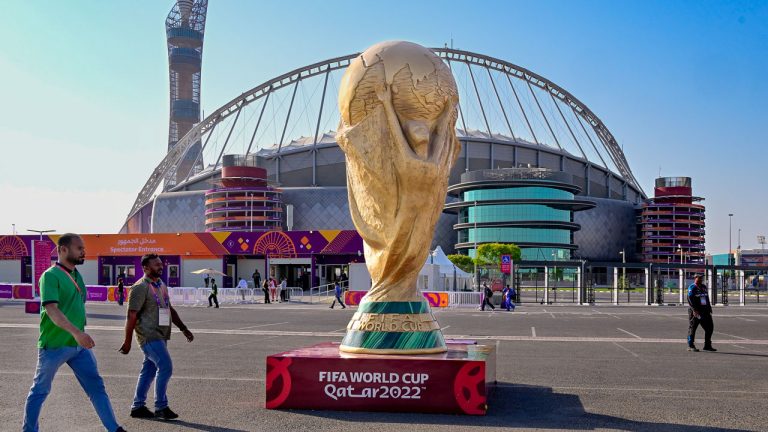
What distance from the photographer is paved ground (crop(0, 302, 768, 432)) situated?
8898 millimetres

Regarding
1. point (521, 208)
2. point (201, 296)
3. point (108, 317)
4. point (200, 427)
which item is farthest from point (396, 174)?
point (521, 208)

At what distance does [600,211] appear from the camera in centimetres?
11812

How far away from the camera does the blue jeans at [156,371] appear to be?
9047 mm

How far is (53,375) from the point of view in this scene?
7312mm

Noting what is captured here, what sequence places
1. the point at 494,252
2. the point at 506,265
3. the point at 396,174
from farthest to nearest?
1. the point at 494,252
2. the point at 506,265
3. the point at 396,174

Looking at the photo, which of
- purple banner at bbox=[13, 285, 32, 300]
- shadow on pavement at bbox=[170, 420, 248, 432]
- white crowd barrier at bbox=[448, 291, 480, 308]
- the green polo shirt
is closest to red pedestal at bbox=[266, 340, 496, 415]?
shadow on pavement at bbox=[170, 420, 248, 432]

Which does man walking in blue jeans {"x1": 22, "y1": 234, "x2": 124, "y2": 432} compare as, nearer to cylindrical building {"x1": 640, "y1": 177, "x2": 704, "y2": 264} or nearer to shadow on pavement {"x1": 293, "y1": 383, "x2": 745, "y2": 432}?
shadow on pavement {"x1": 293, "y1": 383, "x2": 745, "y2": 432}

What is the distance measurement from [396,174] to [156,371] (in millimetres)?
4225

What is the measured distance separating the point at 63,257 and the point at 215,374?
601 centimetres

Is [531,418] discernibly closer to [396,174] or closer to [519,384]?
[519,384]

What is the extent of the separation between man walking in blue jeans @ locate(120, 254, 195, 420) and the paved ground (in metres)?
0.31

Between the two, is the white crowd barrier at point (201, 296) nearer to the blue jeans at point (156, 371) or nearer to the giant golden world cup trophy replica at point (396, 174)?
the giant golden world cup trophy replica at point (396, 174)

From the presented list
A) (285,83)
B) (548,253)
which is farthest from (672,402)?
(285,83)

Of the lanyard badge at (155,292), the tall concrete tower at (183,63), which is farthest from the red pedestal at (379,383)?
the tall concrete tower at (183,63)
